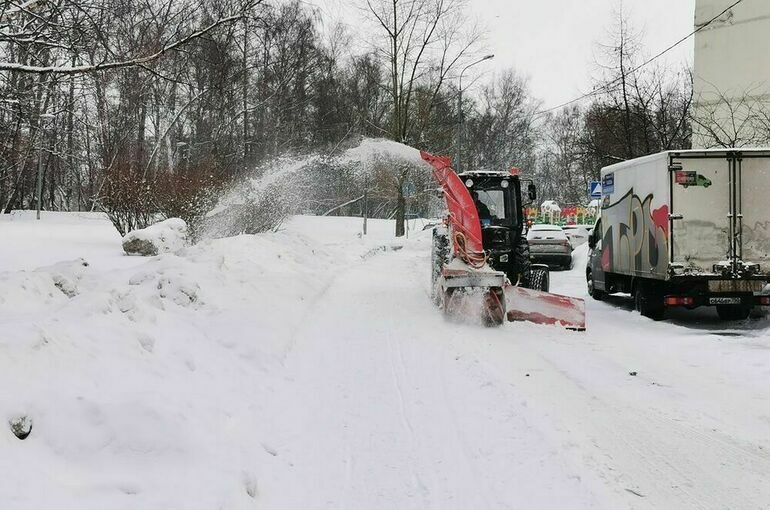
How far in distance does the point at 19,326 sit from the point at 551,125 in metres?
72.3

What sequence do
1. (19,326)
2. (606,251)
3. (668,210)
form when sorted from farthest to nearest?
(606,251)
(668,210)
(19,326)

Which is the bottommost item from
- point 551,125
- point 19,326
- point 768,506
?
point 768,506

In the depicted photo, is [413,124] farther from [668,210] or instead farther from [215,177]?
[668,210]

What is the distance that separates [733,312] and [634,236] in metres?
2.18

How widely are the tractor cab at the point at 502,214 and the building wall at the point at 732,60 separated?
17024 millimetres

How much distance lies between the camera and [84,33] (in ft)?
26.7

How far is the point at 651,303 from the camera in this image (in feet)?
37.7

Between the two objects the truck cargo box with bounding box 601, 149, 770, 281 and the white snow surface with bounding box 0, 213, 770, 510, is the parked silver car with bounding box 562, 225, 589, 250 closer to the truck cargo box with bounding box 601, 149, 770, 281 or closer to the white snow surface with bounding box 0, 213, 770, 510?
the truck cargo box with bounding box 601, 149, 770, 281

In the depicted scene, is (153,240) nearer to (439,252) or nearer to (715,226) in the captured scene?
Answer: (439,252)

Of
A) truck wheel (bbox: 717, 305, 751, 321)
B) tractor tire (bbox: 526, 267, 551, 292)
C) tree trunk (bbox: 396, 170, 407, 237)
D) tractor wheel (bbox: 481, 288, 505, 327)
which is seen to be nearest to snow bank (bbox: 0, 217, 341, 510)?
tractor wheel (bbox: 481, 288, 505, 327)

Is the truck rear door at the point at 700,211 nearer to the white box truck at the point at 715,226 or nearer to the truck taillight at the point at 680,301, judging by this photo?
the white box truck at the point at 715,226

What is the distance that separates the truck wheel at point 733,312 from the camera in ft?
36.4

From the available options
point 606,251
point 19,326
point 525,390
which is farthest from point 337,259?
point 19,326

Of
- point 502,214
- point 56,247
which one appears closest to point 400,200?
point 56,247
